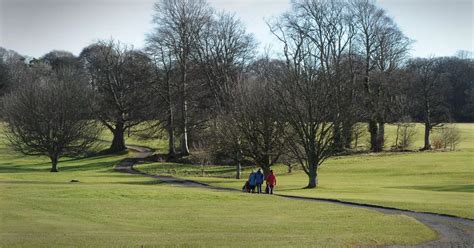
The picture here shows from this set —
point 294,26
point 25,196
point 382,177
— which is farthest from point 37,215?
point 294,26

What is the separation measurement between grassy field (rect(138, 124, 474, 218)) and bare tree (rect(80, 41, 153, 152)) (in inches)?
491

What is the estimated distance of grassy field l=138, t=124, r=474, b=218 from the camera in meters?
27.9

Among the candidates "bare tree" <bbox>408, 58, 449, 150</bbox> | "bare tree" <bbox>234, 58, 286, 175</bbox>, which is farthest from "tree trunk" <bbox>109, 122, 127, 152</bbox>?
"bare tree" <bbox>408, 58, 449, 150</bbox>

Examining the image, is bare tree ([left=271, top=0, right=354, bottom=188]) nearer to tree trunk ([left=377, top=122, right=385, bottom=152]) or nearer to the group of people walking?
the group of people walking

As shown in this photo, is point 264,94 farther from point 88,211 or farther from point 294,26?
point 88,211

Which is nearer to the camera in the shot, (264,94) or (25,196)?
(25,196)

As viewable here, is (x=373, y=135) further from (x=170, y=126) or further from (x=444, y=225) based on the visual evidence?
(x=444, y=225)

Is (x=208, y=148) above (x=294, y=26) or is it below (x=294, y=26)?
below

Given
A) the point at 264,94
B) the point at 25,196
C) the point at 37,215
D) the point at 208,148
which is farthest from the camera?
the point at 208,148

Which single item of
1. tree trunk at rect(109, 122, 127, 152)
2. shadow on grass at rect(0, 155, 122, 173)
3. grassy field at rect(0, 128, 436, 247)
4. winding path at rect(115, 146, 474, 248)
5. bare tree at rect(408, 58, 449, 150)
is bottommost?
winding path at rect(115, 146, 474, 248)

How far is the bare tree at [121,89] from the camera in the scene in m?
68.8

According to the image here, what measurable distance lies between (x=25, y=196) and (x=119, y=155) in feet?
153

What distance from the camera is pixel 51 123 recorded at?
55906mm

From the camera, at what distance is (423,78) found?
233 ft
